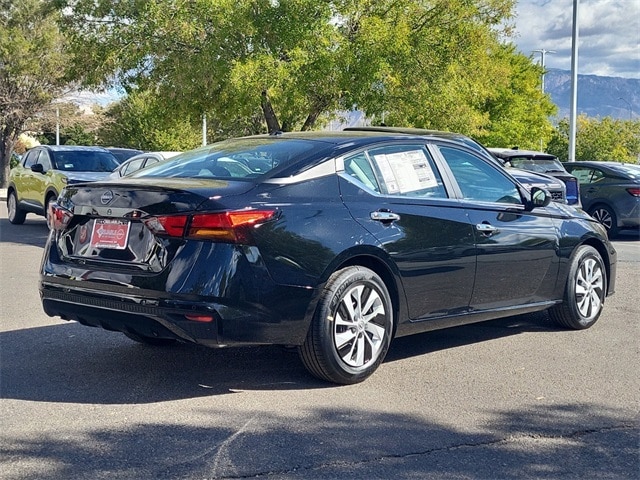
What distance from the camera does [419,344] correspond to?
687cm

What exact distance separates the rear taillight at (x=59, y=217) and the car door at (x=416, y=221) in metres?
1.75

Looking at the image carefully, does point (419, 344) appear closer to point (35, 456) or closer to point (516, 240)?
point (516, 240)


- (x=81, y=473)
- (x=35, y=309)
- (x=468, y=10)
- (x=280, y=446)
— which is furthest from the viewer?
(x=468, y=10)

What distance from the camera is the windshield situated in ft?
50.3

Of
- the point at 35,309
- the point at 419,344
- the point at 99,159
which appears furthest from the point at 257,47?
the point at 419,344

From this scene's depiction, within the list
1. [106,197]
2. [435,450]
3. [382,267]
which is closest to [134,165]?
[106,197]

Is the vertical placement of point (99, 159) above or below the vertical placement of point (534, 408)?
above

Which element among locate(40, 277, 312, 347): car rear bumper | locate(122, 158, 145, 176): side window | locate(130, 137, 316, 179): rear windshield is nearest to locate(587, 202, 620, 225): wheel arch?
locate(122, 158, 145, 176): side window

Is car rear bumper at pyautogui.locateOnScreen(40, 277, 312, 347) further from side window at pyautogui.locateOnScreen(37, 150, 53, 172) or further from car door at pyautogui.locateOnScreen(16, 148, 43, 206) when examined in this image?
car door at pyautogui.locateOnScreen(16, 148, 43, 206)

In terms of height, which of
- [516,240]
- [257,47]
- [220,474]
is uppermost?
[257,47]

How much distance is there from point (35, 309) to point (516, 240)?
4.34m

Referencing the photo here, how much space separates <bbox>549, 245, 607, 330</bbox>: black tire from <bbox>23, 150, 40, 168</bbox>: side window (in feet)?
40.4

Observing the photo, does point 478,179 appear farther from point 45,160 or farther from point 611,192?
point 45,160

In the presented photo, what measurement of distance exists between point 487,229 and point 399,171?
33.1 inches
